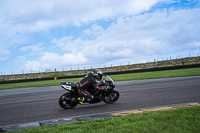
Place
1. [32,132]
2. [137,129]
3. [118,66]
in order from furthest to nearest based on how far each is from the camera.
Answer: [118,66] → [32,132] → [137,129]

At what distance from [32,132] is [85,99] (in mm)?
3086

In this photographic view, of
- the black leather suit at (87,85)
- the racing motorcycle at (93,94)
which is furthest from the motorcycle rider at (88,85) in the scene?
the racing motorcycle at (93,94)

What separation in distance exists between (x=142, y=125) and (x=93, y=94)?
11.1 ft

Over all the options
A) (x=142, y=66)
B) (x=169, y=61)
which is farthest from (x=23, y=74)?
(x=169, y=61)

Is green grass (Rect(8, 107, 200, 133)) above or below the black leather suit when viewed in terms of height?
below

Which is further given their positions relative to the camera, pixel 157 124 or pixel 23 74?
pixel 23 74

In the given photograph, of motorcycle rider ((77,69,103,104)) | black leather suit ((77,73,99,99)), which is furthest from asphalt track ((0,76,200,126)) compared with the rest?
black leather suit ((77,73,99,99))

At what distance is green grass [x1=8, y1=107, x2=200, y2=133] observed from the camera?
3.35 m

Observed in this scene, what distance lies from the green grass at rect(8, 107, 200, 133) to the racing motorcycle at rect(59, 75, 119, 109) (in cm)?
254

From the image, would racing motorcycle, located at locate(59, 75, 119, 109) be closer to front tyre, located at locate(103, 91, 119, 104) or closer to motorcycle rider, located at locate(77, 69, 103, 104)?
front tyre, located at locate(103, 91, 119, 104)

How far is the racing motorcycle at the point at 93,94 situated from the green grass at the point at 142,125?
100 inches

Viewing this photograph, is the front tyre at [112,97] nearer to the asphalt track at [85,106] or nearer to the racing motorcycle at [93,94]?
the racing motorcycle at [93,94]

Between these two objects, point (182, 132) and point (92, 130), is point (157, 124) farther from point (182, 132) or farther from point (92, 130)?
point (92, 130)

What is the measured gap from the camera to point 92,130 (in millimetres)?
3455
